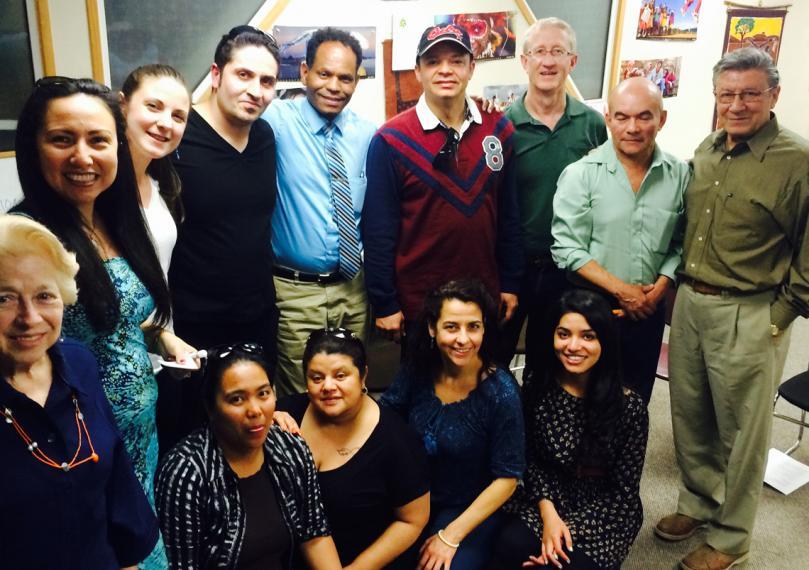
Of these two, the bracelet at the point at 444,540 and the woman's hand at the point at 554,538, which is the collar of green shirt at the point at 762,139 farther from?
the bracelet at the point at 444,540

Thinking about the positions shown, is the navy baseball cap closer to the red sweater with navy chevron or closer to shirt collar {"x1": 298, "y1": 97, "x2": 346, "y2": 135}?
the red sweater with navy chevron

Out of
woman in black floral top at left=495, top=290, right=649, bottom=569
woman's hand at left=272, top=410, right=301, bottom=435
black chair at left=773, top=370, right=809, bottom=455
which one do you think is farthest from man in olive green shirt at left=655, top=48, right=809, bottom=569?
woman's hand at left=272, top=410, right=301, bottom=435

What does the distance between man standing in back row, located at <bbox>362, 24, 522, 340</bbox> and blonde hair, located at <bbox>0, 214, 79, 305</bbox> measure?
4.32 feet

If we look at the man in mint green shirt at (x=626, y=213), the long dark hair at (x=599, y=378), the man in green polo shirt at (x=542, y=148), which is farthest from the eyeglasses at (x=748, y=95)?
the long dark hair at (x=599, y=378)

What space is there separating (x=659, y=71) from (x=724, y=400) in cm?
301

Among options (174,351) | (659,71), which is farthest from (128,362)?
(659,71)

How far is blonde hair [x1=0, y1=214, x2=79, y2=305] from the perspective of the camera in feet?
3.50

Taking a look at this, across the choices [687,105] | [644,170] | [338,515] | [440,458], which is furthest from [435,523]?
[687,105]

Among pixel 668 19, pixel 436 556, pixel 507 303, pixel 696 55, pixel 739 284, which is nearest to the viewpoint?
pixel 436 556

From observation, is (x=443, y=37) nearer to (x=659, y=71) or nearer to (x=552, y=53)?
(x=552, y=53)

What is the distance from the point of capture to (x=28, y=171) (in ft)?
4.51

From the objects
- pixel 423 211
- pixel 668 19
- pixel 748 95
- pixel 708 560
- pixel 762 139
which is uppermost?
pixel 668 19

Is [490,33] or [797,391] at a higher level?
[490,33]

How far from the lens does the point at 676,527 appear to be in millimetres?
2621
